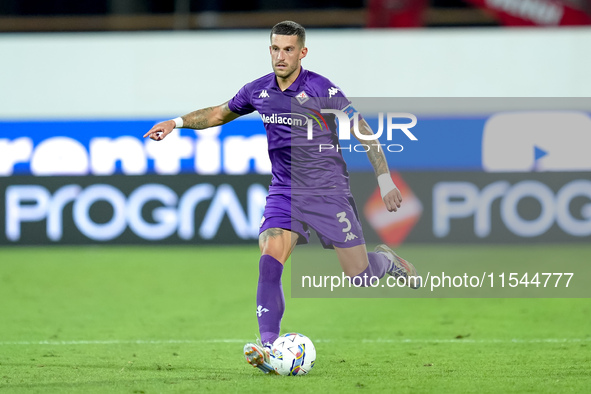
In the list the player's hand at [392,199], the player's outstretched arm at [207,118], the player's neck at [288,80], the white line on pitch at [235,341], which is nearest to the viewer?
the player's hand at [392,199]

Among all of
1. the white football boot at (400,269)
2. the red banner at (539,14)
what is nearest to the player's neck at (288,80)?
the white football boot at (400,269)

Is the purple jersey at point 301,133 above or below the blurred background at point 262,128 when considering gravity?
above

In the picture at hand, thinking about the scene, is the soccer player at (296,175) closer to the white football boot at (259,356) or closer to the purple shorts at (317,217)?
the purple shorts at (317,217)

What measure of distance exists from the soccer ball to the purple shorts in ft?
2.22

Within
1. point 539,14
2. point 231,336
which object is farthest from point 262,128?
point 231,336

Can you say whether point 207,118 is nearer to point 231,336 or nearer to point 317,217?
point 317,217

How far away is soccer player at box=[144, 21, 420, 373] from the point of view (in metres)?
5.64

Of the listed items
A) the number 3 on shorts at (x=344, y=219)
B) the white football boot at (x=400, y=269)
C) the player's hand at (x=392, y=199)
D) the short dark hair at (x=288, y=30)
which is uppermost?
the short dark hair at (x=288, y=30)

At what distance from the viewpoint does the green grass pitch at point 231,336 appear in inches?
213

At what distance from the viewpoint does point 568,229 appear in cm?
1270

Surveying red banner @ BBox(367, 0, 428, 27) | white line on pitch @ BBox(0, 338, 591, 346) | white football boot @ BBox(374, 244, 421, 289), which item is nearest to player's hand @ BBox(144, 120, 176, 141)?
white football boot @ BBox(374, 244, 421, 289)

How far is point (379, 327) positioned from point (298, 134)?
2514 millimetres

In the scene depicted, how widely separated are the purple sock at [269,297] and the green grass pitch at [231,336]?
0.99 ft

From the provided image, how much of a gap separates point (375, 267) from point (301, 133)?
40.1 inches
